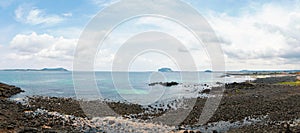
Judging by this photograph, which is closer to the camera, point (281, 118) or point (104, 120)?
point (281, 118)

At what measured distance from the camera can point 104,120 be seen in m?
32.0

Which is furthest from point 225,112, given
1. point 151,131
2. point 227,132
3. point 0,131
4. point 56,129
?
point 0,131

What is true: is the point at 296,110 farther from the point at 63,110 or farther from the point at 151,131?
the point at 63,110

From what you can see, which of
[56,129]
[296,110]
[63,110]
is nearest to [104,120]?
[56,129]

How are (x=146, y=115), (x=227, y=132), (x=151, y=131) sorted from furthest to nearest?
(x=146, y=115) < (x=151, y=131) < (x=227, y=132)

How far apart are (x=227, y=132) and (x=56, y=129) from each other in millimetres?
16994

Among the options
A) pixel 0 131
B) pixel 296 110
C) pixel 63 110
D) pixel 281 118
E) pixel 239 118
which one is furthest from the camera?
pixel 63 110

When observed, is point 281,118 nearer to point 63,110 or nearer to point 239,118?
point 239,118

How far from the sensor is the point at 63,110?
1542 inches

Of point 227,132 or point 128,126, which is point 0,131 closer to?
point 128,126

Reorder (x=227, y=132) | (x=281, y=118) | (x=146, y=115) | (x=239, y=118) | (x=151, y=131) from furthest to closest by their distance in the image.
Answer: (x=146, y=115)
(x=239, y=118)
(x=281, y=118)
(x=151, y=131)
(x=227, y=132)

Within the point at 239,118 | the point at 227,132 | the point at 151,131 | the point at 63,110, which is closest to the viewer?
the point at 227,132

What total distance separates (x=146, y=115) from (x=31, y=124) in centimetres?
1448

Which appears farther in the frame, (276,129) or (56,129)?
(56,129)
